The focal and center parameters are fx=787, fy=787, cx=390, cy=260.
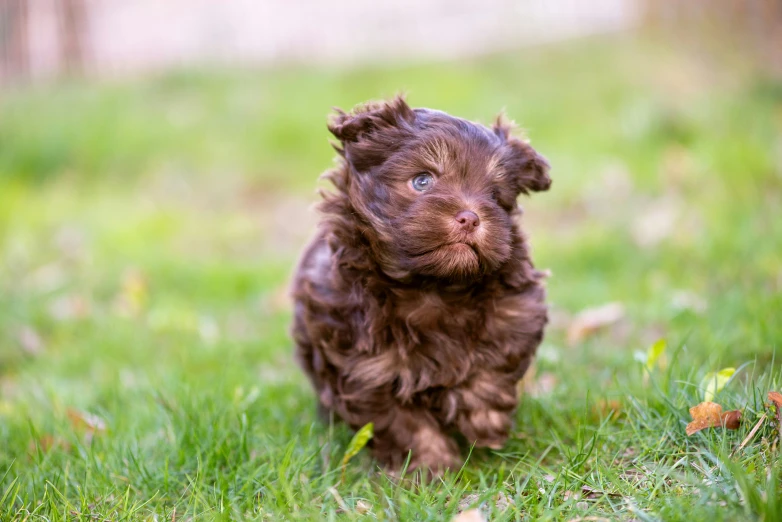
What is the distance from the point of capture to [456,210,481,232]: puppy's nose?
264 centimetres

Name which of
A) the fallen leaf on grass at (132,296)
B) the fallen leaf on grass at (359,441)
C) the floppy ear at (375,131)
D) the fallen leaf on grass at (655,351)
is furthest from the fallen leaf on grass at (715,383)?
the fallen leaf on grass at (132,296)

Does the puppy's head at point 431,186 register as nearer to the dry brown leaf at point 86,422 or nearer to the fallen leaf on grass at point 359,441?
the fallen leaf on grass at point 359,441

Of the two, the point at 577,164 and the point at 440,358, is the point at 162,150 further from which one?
the point at 440,358

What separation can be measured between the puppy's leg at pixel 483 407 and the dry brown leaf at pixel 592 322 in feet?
5.21

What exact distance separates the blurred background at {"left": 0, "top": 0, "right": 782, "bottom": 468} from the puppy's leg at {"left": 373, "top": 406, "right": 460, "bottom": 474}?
68 cm

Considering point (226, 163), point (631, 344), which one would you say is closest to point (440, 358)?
point (631, 344)

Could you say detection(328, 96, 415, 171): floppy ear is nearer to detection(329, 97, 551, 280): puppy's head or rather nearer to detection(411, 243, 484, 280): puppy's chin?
detection(329, 97, 551, 280): puppy's head

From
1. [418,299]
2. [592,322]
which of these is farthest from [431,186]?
[592,322]

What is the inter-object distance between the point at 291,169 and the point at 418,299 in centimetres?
630

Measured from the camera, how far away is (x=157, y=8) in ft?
44.7

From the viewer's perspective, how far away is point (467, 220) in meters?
2.65

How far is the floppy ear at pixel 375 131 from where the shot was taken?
9.57 feet

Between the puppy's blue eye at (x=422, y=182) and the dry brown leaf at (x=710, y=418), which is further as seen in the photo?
the puppy's blue eye at (x=422, y=182)

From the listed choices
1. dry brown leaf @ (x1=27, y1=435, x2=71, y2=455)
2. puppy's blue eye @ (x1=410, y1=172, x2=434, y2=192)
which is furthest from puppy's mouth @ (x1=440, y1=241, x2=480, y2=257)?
dry brown leaf @ (x1=27, y1=435, x2=71, y2=455)
